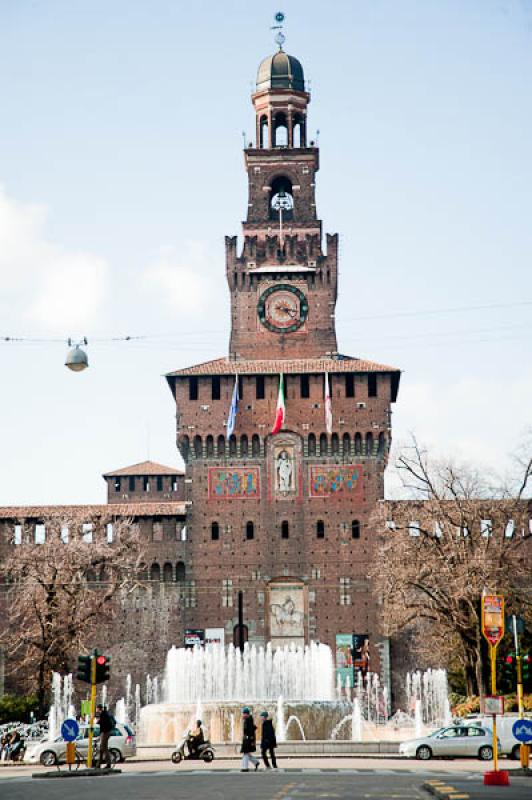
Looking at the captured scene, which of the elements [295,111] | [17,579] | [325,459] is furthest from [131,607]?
[295,111]

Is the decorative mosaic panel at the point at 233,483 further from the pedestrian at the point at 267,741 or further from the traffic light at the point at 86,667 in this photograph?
the pedestrian at the point at 267,741

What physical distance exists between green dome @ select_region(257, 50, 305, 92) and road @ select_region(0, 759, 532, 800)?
45756mm

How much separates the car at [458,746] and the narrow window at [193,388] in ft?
110

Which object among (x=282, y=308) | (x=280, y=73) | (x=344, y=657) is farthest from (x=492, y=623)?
(x=280, y=73)

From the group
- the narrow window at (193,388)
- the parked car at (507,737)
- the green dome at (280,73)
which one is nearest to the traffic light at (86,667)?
the parked car at (507,737)

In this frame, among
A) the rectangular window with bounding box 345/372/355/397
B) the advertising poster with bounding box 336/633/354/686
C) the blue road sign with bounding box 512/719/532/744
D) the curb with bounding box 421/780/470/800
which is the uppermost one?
Result: the rectangular window with bounding box 345/372/355/397

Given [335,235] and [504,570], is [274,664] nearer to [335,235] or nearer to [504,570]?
[504,570]

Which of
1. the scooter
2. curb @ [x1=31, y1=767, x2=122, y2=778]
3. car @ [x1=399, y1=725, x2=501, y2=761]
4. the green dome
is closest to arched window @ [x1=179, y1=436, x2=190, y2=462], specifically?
the green dome

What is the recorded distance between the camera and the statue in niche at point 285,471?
61250mm

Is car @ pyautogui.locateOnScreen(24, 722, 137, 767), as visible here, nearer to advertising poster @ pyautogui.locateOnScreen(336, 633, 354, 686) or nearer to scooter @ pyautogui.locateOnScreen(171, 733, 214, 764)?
scooter @ pyautogui.locateOnScreen(171, 733, 214, 764)

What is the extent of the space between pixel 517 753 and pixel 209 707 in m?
12.0

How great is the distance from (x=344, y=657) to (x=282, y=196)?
80.2 ft

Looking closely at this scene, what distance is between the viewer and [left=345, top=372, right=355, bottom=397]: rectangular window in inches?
2451

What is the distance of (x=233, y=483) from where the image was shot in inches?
2421
